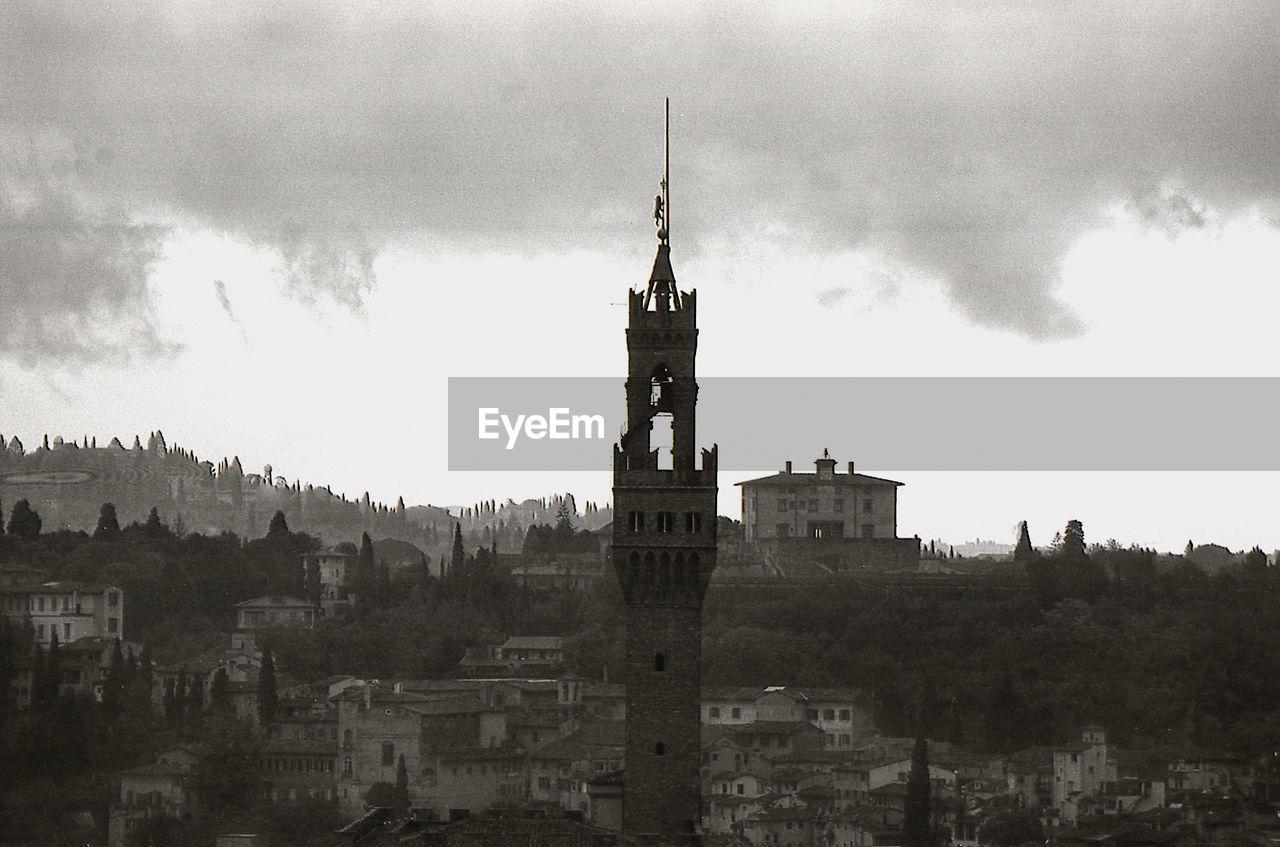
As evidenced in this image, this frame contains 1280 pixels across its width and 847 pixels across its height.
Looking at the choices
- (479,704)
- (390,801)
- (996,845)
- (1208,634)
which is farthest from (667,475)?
(1208,634)

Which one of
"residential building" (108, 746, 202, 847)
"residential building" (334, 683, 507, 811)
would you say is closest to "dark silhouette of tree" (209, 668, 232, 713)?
"residential building" (334, 683, 507, 811)

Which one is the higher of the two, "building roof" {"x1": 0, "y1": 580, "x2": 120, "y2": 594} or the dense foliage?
"building roof" {"x1": 0, "y1": 580, "x2": 120, "y2": 594}

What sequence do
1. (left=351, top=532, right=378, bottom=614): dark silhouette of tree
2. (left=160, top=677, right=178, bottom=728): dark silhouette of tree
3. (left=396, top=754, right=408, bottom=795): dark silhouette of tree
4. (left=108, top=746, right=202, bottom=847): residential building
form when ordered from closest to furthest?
(left=108, top=746, right=202, bottom=847): residential building < (left=396, top=754, right=408, bottom=795): dark silhouette of tree < (left=160, top=677, right=178, bottom=728): dark silhouette of tree < (left=351, top=532, right=378, bottom=614): dark silhouette of tree

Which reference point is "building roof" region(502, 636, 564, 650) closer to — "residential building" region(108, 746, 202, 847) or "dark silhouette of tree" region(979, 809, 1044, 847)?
"residential building" region(108, 746, 202, 847)

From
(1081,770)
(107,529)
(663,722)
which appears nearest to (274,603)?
(107,529)

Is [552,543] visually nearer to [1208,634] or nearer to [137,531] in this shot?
[137,531]
